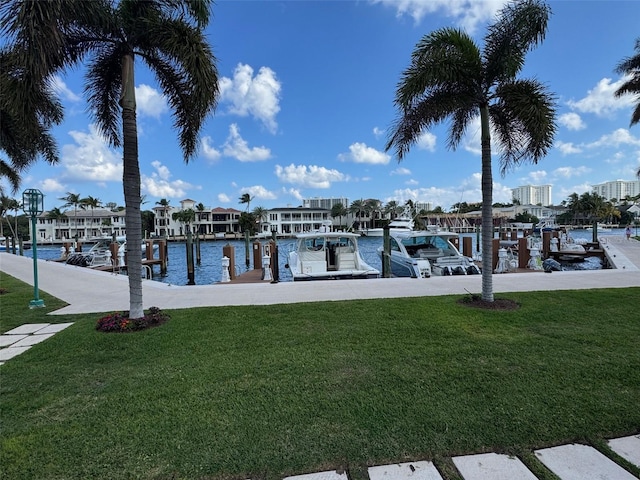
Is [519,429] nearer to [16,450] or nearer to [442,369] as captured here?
[442,369]

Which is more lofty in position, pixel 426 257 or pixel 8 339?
pixel 426 257

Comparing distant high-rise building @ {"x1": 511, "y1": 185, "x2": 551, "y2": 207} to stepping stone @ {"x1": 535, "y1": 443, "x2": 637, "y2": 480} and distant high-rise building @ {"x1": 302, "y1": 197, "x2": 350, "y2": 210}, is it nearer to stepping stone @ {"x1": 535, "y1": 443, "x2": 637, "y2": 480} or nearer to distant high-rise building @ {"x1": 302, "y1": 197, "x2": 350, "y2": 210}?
distant high-rise building @ {"x1": 302, "y1": 197, "x2": 350, "y2": 210}

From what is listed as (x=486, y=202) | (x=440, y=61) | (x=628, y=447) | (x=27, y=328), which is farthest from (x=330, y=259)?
(x=628, y=447)

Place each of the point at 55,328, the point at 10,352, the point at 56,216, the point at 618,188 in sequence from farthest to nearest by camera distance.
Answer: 1. the point at 618,188
2. the point at 56,216
3. the point at 55,328
4. the point at 10,352

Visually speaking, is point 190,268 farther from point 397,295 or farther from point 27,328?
point 397,295

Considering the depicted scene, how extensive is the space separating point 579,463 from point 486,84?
6.76 metres

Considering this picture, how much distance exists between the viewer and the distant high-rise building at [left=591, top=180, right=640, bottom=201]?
514 ft

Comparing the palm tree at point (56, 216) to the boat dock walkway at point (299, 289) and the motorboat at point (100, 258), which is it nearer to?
the motorboat at point (100, 258)

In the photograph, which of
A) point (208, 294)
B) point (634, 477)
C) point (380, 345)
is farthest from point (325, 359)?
point (208, 294)

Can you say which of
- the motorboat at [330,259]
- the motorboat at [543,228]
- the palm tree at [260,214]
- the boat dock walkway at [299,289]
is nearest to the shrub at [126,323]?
the boat dock walkway at [299,289]

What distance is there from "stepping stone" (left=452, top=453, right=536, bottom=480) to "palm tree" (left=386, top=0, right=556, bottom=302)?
16.7 ft

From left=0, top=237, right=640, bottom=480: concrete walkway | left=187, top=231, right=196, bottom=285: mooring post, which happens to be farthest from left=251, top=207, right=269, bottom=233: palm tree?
left=0, top=237, right=640, bottom=480: concrete walkway

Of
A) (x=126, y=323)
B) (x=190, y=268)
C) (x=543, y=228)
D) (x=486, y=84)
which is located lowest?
(x=190, y=268)

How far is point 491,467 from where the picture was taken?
8.13ft
